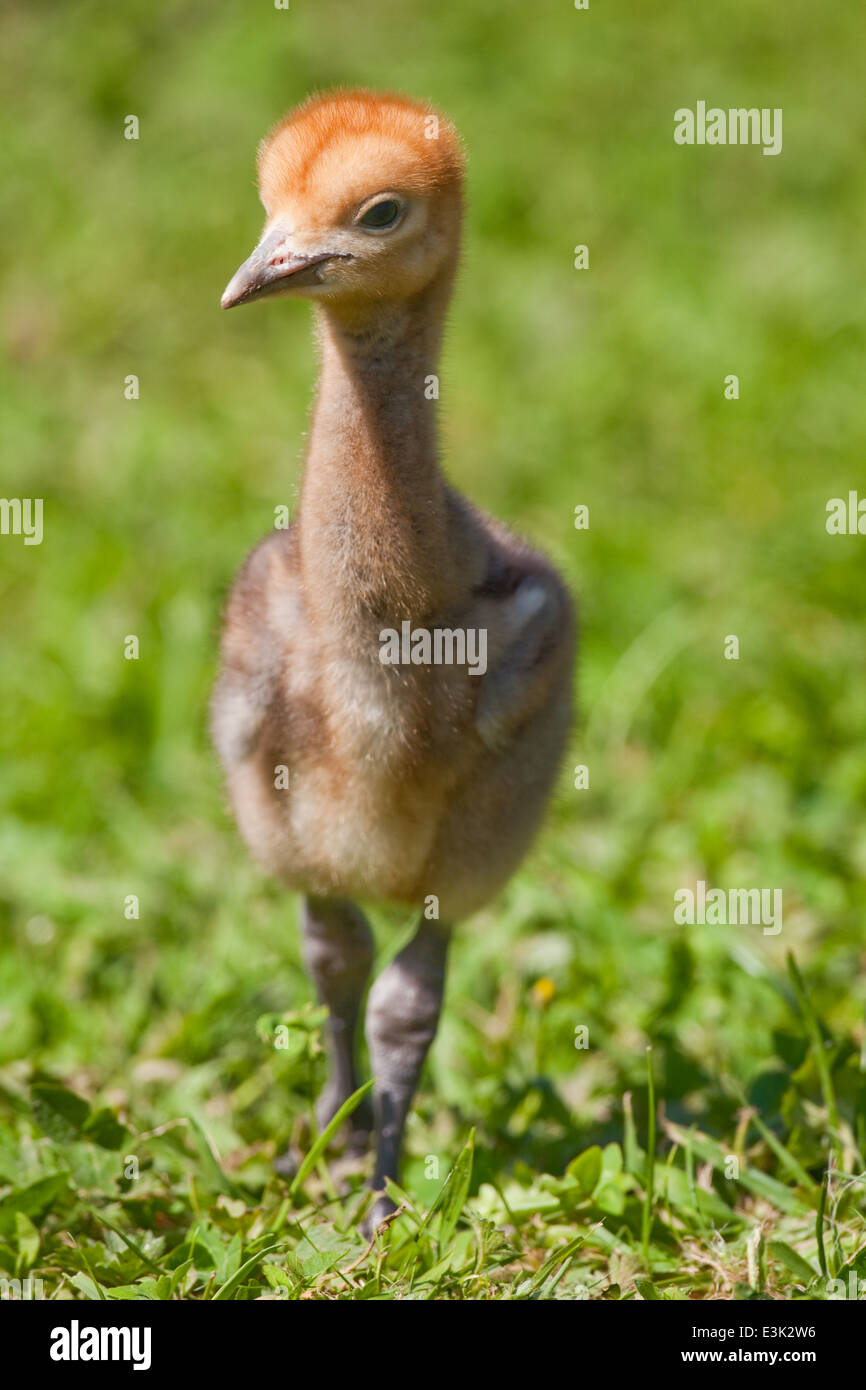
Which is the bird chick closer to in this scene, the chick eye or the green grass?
the chick eye

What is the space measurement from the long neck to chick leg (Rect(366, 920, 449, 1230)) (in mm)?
769

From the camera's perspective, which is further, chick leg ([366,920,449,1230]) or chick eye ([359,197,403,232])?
chick leg ([366,920,449,1230])

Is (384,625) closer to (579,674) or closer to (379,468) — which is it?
(379,468)

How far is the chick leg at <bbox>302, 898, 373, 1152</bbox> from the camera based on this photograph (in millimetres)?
3521

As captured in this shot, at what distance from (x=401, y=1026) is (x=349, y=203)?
1.63 m

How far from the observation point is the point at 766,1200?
11.3 ft

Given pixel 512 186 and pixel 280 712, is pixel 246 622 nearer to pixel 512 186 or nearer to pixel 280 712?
pixel 280 712

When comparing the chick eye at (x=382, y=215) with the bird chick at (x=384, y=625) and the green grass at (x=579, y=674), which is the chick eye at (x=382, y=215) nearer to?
the bird chick at (x=384, y=625)

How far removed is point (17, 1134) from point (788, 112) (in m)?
7.92

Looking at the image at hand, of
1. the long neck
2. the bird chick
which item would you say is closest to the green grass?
the bird chick

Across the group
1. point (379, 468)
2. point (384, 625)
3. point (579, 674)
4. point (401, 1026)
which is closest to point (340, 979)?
point (401, 1026)

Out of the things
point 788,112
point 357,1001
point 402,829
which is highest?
point 788,112

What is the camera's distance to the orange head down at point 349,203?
2.72 m
